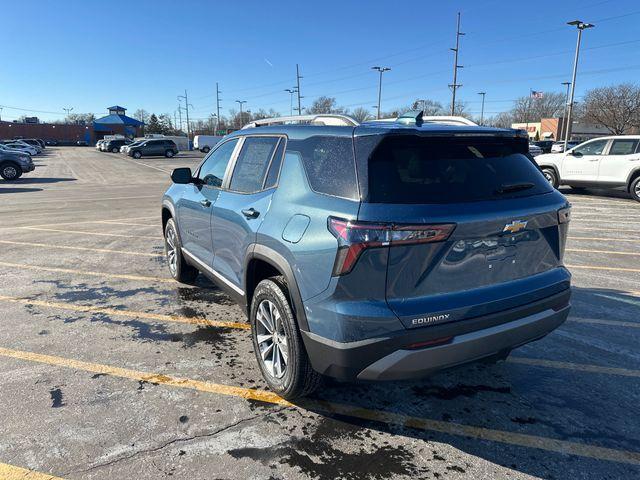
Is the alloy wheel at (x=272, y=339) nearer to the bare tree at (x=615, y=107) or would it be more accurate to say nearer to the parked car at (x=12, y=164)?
the parked car at (x=12, y=164)

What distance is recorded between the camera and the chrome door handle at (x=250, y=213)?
3.17 m

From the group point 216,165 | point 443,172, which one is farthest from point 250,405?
point 216,165

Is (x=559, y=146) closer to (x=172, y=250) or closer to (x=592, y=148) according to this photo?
(x=592, y=148)

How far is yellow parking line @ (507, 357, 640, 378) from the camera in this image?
3.41 meters

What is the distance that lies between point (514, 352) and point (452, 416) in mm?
1182

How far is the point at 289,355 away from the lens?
2803mm

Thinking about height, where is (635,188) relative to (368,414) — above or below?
above

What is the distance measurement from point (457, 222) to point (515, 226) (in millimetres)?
444

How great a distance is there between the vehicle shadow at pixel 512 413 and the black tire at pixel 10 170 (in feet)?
72.7

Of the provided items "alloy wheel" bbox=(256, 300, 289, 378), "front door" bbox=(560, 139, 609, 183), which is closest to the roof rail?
"alloy wheel" bbox=(256, 300, 289, 378)

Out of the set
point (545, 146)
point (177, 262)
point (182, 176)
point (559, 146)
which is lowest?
point (177, 262)

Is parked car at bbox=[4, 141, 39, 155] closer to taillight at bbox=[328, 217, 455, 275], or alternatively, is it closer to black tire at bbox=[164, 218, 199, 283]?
black tire at bbox=[164, 218, 199, 283]

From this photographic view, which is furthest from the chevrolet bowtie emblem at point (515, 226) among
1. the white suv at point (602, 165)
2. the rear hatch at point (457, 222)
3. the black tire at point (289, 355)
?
the white suv at point (602, 165)

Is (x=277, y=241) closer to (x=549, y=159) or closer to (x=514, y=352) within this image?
(x=514, y=352)
